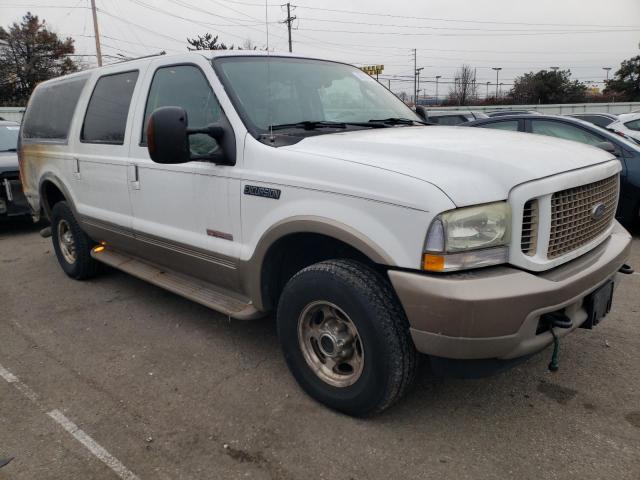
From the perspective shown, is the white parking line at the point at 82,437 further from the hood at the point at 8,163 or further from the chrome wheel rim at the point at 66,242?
the hood at the point at 8,163

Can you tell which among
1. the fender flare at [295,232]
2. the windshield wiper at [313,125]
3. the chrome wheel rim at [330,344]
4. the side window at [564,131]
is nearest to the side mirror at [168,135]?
the windshield wiper at [313,125]

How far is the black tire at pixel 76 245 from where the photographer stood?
5.07 meters

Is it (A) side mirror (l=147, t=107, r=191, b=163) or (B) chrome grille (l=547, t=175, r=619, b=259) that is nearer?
(B) chrome grille (l=547, t=175, r=619, b=259)

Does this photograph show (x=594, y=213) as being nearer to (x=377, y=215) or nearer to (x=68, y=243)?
(x=377, y=215)

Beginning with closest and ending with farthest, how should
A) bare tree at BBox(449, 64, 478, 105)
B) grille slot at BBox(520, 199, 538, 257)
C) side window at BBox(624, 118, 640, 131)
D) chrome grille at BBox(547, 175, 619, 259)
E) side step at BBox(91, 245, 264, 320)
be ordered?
grille slot at BBox(520, 199, 538, 257) < chrome grille at BBox(547, 175, 619, 259) < side step at BBox(91, 245, 264, 320) < side window at BBox(624, 118, 640, 131) < bare tree at BBox(449, 64, 478, 105)

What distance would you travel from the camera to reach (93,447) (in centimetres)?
264

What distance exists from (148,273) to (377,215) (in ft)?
7.88

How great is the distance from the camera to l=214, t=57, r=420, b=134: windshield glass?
10.5ft

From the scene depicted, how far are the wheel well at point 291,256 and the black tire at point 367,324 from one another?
0.23 m

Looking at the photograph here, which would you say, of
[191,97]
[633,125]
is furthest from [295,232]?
[633,125]

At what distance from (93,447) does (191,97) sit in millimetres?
2178

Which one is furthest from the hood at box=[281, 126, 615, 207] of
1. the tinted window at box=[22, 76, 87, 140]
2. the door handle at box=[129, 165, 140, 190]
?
the tinted window at box=[22, 76, 87, 140]

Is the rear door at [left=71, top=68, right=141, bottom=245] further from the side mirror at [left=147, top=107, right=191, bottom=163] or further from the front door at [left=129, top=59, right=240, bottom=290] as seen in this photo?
the side mirror at [left=147, top=107, right=191, bottom=163]

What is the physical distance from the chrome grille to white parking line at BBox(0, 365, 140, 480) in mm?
2238
